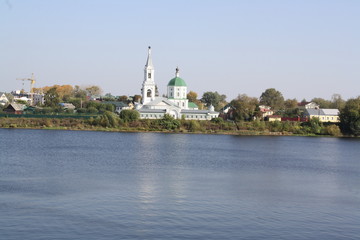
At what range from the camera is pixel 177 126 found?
7206cm

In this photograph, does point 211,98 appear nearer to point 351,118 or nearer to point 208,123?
point 208,123

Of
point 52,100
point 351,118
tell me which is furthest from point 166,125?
point 52,100

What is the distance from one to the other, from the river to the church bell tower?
141 ft

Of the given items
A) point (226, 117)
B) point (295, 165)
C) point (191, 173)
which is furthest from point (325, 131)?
point (191, 173)

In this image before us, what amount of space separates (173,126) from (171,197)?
4968 cm

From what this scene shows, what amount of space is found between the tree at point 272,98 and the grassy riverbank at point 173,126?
43017 millimetres

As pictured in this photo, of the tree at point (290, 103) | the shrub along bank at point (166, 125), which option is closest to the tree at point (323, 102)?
the tree at point (290, 103)

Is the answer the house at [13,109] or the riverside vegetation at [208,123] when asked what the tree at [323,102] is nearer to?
the riverside vegetation at [208,123]

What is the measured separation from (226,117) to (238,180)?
56444 mm

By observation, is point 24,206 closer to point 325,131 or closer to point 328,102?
point 325,131

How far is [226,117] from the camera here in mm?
84125

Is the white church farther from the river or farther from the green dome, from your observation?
the river

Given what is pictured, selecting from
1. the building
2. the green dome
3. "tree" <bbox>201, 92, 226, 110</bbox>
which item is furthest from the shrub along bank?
the building

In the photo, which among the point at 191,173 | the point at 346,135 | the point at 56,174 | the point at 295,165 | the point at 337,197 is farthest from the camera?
the point at 346,135
